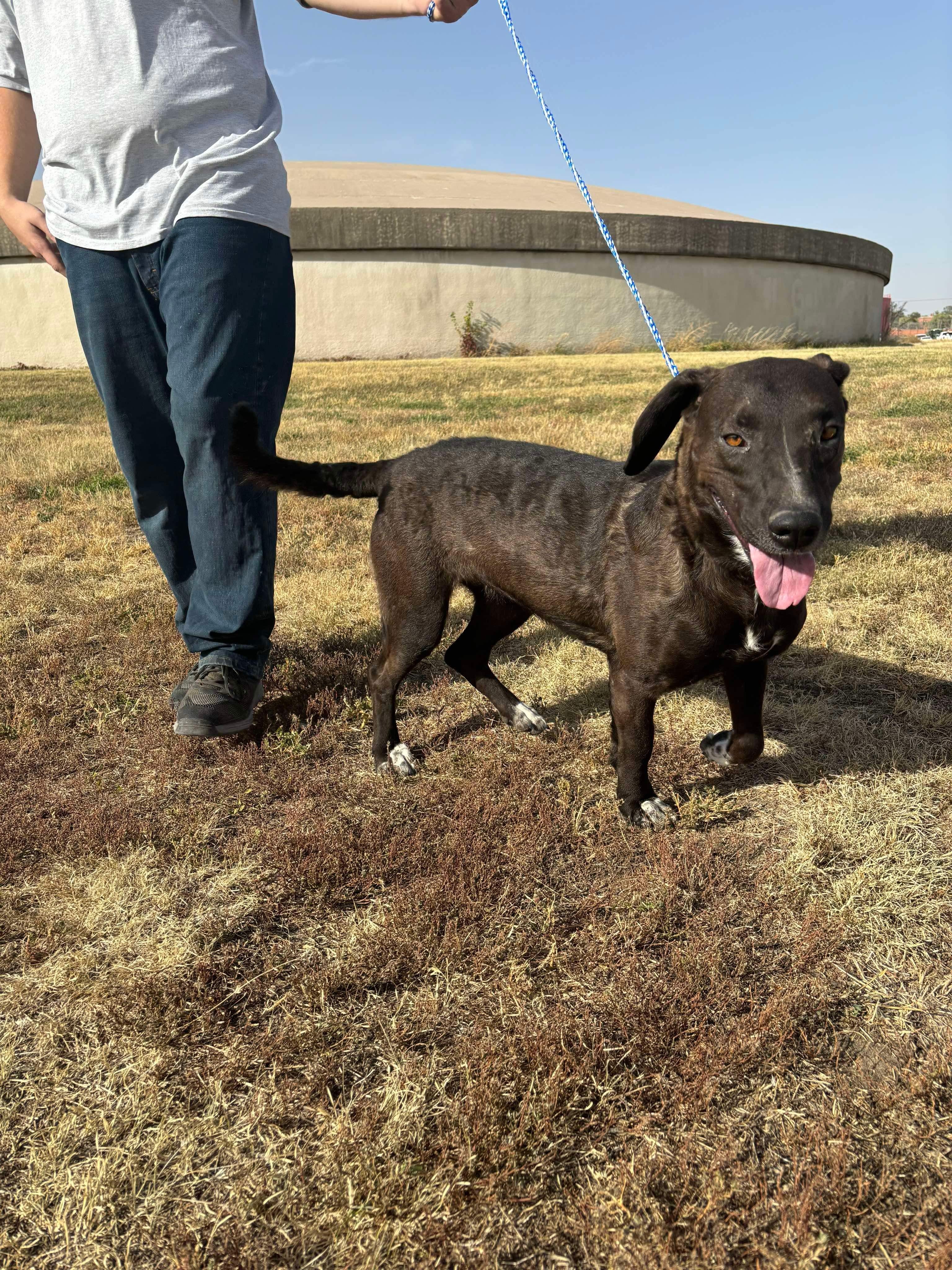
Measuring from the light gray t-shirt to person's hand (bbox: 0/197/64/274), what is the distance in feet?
0.34

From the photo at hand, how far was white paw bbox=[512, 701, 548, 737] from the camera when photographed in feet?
11.0

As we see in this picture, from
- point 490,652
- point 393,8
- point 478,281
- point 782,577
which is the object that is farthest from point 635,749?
point 478,281

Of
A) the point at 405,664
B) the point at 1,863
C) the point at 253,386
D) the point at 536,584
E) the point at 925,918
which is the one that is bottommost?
the point at 1,863

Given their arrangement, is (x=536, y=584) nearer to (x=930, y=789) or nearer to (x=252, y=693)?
(x=252, y=693)

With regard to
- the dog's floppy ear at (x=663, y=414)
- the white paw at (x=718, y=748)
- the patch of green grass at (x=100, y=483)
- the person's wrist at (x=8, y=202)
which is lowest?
the patch of green grass at (x=100, y=483)

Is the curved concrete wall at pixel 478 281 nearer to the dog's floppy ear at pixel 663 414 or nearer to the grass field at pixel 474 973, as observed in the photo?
the grass field at pixel 474 973

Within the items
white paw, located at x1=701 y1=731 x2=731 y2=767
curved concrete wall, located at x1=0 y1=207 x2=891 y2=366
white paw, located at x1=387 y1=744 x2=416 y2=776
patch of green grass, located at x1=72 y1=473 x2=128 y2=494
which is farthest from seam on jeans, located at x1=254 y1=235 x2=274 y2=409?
curved concrete wall, located at x1=0 y1=207 x2=891 y2=366

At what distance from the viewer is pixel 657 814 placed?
2.70m

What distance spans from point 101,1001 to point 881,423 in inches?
343

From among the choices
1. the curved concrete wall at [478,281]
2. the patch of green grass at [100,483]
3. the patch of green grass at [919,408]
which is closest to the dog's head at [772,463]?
the patch of green grass at [100,483]

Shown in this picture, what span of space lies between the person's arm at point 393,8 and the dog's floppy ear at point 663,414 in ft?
4.99

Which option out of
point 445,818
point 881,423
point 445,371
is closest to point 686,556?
point 445,818

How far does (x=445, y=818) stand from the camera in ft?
8.91

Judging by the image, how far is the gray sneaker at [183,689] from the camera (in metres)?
3.23
